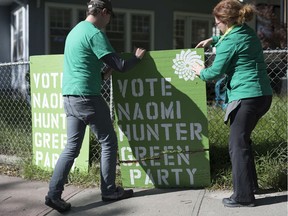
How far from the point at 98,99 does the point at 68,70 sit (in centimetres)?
38

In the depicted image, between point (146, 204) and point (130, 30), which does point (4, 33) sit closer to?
point (130, 30)

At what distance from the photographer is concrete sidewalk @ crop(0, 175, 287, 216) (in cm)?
378

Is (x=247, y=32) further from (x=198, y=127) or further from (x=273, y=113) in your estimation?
(x=273, y=113)

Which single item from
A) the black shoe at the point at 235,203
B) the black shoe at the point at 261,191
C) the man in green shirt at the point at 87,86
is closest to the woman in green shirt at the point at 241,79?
the black shoe at the point at 235,203

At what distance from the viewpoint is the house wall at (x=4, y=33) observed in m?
13.8

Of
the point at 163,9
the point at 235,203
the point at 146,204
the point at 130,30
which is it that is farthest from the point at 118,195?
the point at 163,9

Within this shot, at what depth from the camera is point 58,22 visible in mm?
12398

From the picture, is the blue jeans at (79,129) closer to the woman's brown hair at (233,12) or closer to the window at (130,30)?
the woman's brown hair at (233,12)

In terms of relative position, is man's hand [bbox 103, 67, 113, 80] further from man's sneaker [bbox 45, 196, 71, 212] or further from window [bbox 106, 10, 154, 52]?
window [bbox 106, 10, 154, 52]

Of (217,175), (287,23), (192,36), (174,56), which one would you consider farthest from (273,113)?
(192,36)

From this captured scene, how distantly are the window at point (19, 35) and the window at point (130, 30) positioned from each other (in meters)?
2.43

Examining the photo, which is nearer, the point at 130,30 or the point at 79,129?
the point at 79,129

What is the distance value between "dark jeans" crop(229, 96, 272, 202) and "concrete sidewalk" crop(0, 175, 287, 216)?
0.18m

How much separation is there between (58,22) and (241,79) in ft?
31.5
